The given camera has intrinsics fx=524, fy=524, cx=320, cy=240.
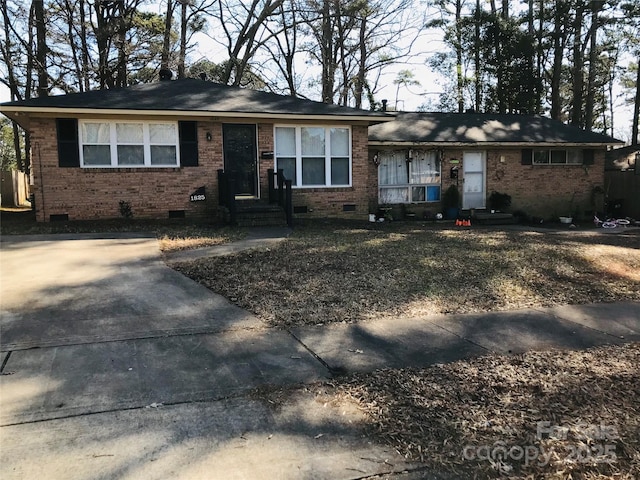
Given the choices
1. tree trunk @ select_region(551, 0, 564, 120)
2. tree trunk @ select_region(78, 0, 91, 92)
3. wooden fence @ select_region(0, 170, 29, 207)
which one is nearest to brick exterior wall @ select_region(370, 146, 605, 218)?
tree trunk @ select_region(551, 0, 564, 120)

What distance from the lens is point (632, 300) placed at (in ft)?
20.9

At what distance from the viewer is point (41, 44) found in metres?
22.5

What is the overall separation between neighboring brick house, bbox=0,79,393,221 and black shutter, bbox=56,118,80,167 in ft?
0.07

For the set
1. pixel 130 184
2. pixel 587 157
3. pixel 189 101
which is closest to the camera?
pixel 130 184

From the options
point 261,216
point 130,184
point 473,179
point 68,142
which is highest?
point 68,142

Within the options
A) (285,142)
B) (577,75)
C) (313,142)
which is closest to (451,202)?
(313,142)

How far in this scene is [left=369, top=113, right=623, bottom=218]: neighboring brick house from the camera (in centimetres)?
1664

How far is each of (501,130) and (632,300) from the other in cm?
1291

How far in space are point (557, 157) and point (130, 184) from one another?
1392 centimetres

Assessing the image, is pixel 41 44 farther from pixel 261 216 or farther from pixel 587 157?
pixel 587 157

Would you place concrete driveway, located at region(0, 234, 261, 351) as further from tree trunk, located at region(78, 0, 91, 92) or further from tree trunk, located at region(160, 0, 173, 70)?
tree trunk, located at region(160, 0, 173, 70)

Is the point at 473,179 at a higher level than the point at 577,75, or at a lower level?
lower

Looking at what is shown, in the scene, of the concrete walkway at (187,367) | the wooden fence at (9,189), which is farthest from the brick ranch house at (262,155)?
the wooden fence at (9,189)

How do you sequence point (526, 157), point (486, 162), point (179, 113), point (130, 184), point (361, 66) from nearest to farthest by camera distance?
1. point (179, 113)
2. point (130, 184)
3. point (486, 162)
4. point (526, 157)
5. point (361, 66)
